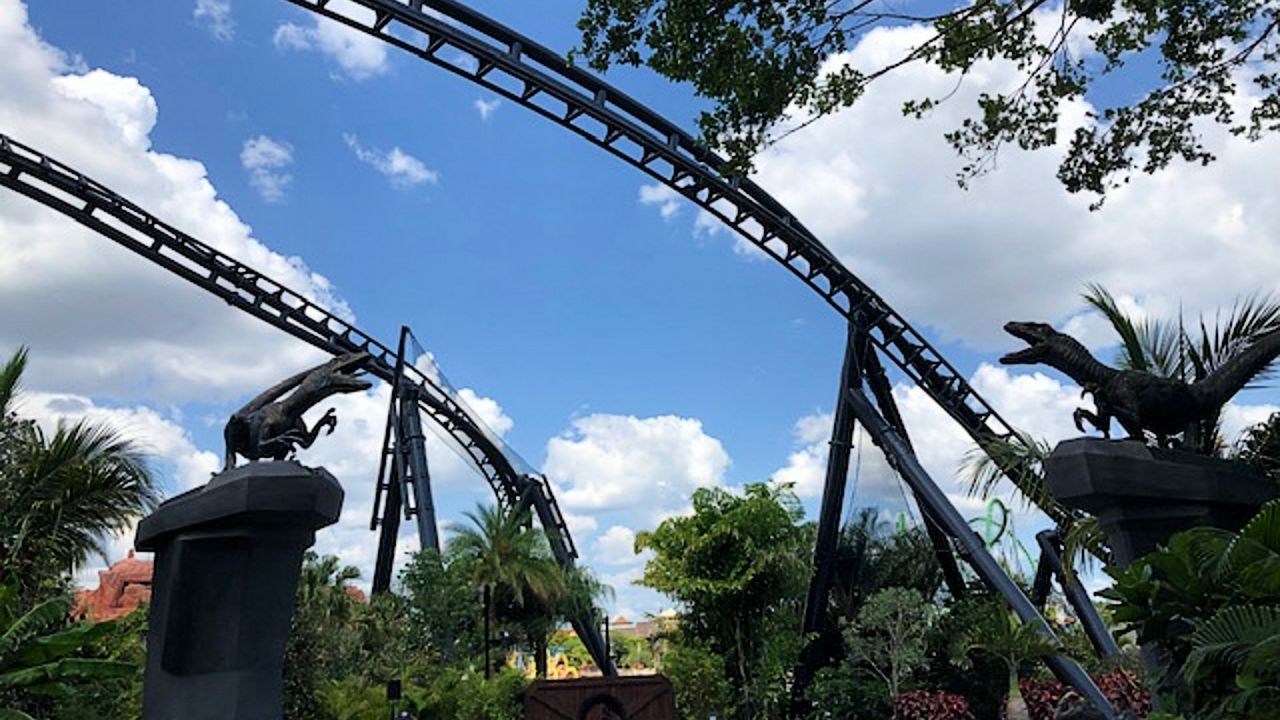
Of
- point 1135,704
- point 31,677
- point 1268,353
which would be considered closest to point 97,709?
point 31,677

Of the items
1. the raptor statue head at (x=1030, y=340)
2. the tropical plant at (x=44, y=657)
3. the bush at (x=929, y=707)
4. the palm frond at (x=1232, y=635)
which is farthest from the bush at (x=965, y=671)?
the tropical plant at (x=44, y=657)

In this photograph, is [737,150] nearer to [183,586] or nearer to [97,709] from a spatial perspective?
[183,586]

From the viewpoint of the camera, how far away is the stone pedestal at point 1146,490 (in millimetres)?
9188

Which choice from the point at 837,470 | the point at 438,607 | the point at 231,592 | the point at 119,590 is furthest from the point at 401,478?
the point at 119,590

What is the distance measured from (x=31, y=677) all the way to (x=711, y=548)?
18790mm

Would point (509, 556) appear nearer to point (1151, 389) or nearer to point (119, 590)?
→ point (1151, 389)

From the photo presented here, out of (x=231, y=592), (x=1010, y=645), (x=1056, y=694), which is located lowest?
(x=1056, y=694)

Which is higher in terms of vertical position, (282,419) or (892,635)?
(282,419)

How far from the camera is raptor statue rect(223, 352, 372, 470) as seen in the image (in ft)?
34.4

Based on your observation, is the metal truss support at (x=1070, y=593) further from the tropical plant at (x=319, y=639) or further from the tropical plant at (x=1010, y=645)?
the tropical plant at (x=319, y=639)

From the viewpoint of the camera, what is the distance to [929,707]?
21234 millimetres

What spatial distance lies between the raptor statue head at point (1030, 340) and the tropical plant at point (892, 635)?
13949 mm

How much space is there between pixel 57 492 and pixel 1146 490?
45.4ft

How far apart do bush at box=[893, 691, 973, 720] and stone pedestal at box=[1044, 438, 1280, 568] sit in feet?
41.9
